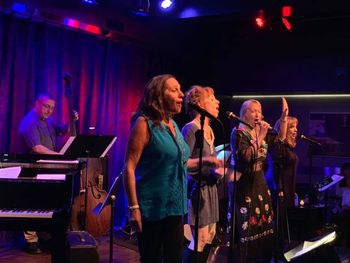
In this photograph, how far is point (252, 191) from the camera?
4.14m

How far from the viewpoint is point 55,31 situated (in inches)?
262

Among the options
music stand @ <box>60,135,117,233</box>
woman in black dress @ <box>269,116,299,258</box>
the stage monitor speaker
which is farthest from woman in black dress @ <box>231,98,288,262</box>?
music stand @ <box>60,135,117,233</box>

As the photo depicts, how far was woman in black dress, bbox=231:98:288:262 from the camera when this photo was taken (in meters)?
4.04

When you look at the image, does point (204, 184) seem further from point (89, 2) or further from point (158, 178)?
point (89, 2)

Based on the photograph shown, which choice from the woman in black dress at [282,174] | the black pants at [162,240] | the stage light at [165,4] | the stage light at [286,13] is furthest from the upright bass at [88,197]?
the black pants at [162,240]

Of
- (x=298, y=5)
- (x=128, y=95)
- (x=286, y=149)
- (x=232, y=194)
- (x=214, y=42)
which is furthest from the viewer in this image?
(x=214, y=42)

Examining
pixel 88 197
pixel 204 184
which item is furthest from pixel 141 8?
pixel 204 184

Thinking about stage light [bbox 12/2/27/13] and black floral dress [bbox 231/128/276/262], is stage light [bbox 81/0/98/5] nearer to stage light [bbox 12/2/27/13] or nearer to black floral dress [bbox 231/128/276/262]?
stage light [bbox 12/2/27/13]

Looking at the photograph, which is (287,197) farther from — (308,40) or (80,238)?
(308,40)

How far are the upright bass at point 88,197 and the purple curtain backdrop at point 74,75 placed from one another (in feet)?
1.48

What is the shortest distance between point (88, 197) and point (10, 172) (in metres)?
2.54

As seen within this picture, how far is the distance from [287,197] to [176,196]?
10.1 feet

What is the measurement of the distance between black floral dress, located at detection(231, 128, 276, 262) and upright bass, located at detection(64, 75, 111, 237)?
2.49 meters

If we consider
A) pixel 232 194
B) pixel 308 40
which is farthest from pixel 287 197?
pixel 308 40
